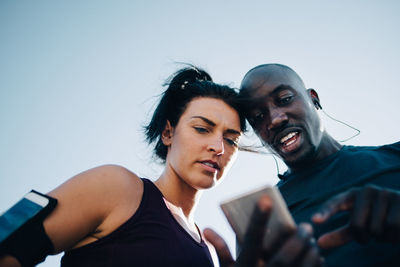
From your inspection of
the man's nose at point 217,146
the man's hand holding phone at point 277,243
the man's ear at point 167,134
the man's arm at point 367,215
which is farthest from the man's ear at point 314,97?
the man's hand holding phone at point 277,243

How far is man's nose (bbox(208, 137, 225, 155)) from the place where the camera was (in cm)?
254

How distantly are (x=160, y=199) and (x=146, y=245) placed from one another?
1.51 ft

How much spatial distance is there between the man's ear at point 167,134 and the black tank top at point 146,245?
2.86 feet

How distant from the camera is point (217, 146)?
101 inches

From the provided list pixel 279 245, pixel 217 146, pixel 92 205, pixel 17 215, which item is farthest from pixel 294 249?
pixel 217 146

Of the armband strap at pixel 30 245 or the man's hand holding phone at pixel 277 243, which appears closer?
the man's hand holding phone at pixel 277 243

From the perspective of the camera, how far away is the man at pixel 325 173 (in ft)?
3.85

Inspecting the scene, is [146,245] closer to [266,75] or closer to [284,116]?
[284,116]

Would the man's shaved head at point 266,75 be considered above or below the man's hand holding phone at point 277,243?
above

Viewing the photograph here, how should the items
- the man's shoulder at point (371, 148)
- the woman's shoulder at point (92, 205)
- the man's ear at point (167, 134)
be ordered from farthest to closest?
the man's ear at point (167, 134), the man's shoulder at point (371, 148), the woman's shoulder at point (92, 205)

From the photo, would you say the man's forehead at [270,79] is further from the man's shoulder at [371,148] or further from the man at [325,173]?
the man's shoulder at [371,148]

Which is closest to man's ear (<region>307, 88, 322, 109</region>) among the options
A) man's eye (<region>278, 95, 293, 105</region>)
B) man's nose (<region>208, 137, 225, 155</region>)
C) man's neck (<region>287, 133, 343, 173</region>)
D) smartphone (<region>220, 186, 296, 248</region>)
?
man's neck (<region>287, 133, 343, 173</region>)

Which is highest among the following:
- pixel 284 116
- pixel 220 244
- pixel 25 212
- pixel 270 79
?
pixel 270 79

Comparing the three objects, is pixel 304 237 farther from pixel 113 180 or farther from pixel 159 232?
pixel 113 180
